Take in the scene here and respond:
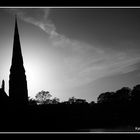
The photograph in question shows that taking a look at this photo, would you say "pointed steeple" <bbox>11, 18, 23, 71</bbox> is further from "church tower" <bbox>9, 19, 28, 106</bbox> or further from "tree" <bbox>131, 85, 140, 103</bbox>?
"tree" <bbox>131, 85, 140, 103</bbox>

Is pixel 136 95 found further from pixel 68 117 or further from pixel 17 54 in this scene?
pixel 17 54

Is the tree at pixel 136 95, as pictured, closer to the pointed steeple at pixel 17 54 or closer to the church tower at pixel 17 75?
the church tower at pixel 17 75

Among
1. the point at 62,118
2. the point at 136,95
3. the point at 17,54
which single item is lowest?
the point at 62,118

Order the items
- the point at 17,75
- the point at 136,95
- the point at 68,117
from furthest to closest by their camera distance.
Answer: the point at 17,75, the point at 136,95, the point at 68,117

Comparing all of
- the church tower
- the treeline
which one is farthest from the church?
the treeline

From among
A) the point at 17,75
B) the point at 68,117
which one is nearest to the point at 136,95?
the point at 68,117

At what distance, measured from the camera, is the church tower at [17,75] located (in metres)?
29.2

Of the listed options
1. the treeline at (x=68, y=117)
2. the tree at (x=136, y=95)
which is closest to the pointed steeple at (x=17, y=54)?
the treeline at (x=68, y=117)

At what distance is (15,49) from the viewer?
31000 millimetres

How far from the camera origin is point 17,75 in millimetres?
30578

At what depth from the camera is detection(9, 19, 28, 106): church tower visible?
95.7 feet
